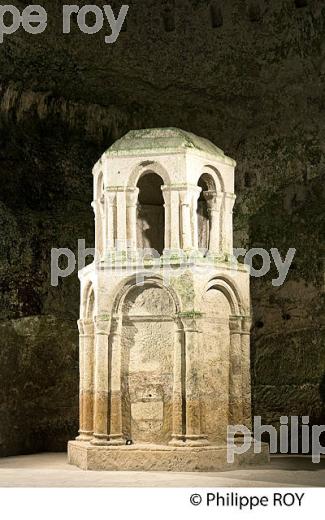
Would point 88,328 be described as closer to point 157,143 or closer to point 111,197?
point 111,197

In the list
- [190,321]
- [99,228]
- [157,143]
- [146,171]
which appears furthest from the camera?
[99,228]

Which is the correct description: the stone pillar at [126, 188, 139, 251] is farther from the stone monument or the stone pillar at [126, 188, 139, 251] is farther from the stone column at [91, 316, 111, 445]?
the stone column at [91, 316, 111, 445]

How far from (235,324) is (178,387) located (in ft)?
4.82

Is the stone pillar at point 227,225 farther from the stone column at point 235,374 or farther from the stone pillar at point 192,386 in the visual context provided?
the stone pillar at point 192,386

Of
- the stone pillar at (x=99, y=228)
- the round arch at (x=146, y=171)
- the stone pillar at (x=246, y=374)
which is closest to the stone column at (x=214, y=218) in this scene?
the round arch at (x=146, y=171)

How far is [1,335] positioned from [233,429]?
5.88m

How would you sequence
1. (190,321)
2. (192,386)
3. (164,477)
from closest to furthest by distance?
(164,477)
(192,386)
(190,321)

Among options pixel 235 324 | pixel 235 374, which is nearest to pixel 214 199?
pixel 235 324

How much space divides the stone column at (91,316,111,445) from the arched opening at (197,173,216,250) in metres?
2.38

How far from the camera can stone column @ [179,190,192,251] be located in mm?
12867

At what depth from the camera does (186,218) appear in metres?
12.9

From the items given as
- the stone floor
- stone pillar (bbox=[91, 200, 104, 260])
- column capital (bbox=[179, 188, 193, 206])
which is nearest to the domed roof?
column capital (bbox=[179, 188, 193, 206])

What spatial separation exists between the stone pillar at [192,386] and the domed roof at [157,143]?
2.64m
